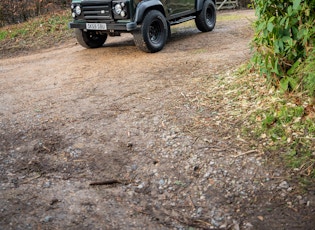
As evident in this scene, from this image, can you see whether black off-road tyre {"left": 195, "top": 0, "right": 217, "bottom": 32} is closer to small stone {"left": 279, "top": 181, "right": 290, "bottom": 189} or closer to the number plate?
the number plate

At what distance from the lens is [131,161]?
4145mm

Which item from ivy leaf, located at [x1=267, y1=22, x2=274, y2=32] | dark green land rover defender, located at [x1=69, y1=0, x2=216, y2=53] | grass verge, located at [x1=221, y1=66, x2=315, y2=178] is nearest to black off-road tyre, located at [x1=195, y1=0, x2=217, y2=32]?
dark green land rover defender, located at [x1=69, y1=0, x2=216, y2=53]

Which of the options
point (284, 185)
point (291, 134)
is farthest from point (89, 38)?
point (284, 185)

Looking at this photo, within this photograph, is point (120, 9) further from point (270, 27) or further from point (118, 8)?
point (270, 27)

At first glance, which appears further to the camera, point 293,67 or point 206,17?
A: point 206,17

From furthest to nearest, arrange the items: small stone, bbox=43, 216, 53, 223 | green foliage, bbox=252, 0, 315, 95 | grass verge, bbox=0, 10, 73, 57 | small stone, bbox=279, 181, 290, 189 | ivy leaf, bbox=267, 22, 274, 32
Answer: grass verge, bbox=0, 10, 73, 57, ivy leaf, bbox=267, 22, 274, 32, green foliage, bbox=252, 0, 315, 95, small stone, bbox=279, 181, 290, 189, small stone, bbox=43, 216, 53, 223

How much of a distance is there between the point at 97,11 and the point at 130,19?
2.36ft

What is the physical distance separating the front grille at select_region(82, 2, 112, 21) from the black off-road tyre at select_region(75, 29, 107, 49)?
0.52m

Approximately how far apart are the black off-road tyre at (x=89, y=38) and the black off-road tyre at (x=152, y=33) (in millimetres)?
1266

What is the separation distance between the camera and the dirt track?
3324 mm

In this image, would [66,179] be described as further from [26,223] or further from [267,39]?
[267,39]

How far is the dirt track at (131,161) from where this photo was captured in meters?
3.32

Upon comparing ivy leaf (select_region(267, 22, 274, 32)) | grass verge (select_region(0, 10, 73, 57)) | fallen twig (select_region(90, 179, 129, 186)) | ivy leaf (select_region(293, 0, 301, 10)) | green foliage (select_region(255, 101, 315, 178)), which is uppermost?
ivy leaf (select_region(293, 0, 301, 10))

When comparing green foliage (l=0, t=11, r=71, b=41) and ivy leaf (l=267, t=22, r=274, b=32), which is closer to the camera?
ivy leaf (l=267, t=22, r=274, b=32)
